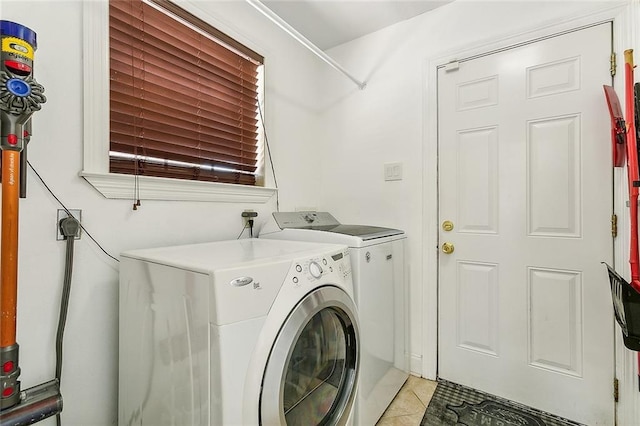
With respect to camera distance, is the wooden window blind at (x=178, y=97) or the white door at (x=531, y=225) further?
the white door at (x=531, y=225)

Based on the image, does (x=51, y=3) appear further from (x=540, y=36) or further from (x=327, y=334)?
(x=540, y=36)

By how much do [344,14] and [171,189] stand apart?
65.3 inches

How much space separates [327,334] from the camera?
3.89ft

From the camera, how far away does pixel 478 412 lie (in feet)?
5.19

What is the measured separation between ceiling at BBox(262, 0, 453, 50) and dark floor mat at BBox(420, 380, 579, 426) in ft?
8.16

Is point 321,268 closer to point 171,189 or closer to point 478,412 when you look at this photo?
point 171,189

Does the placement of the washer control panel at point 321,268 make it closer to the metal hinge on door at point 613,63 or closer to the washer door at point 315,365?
the washer door at point 315,365

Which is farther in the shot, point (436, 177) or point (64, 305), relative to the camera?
point (436, 177)

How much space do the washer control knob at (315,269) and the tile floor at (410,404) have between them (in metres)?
1.05

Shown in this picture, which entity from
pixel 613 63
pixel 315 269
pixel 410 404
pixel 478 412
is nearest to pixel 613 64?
pixel 613 63

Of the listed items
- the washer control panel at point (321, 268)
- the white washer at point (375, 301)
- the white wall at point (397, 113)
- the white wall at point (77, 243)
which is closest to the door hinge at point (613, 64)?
the white wall at point (397, 113)

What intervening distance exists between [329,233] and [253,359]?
2.49 feet

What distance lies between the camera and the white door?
1.48 metres

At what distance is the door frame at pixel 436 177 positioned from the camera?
4.57 feet
